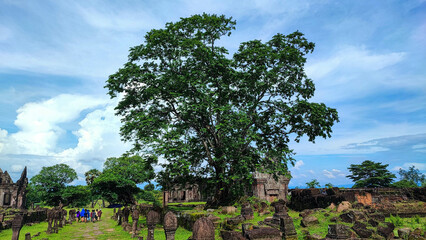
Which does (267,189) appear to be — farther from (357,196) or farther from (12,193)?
(12,193)

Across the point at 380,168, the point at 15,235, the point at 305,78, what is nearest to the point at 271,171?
the point at 305,78

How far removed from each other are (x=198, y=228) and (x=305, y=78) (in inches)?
702

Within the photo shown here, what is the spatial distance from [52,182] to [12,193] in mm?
6276

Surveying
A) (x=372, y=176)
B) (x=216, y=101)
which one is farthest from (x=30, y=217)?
(x=372, y=176)

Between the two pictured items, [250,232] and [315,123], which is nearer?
[250,232]

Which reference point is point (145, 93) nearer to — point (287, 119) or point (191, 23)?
point (191, 23)

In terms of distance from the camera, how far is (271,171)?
738 inches

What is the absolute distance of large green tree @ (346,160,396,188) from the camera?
161 feet

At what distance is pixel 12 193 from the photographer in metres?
45.3

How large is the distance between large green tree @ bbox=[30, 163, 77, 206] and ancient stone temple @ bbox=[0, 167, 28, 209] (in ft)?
7.40

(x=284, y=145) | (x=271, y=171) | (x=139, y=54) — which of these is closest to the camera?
(x=271, y=171)

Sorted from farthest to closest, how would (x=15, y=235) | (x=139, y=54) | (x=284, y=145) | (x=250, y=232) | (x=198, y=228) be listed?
1. (x=284, y=145)
2. (x=139, y=54)
3. (x=15, y=235)
4. (x=250, y=232)
5. (x=198, y=228)

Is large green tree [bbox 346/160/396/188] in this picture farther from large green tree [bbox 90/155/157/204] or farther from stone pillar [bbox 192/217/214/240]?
stone pillar [bbox 192/217/214/240]

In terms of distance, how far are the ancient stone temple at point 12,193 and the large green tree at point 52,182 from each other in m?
2.26
